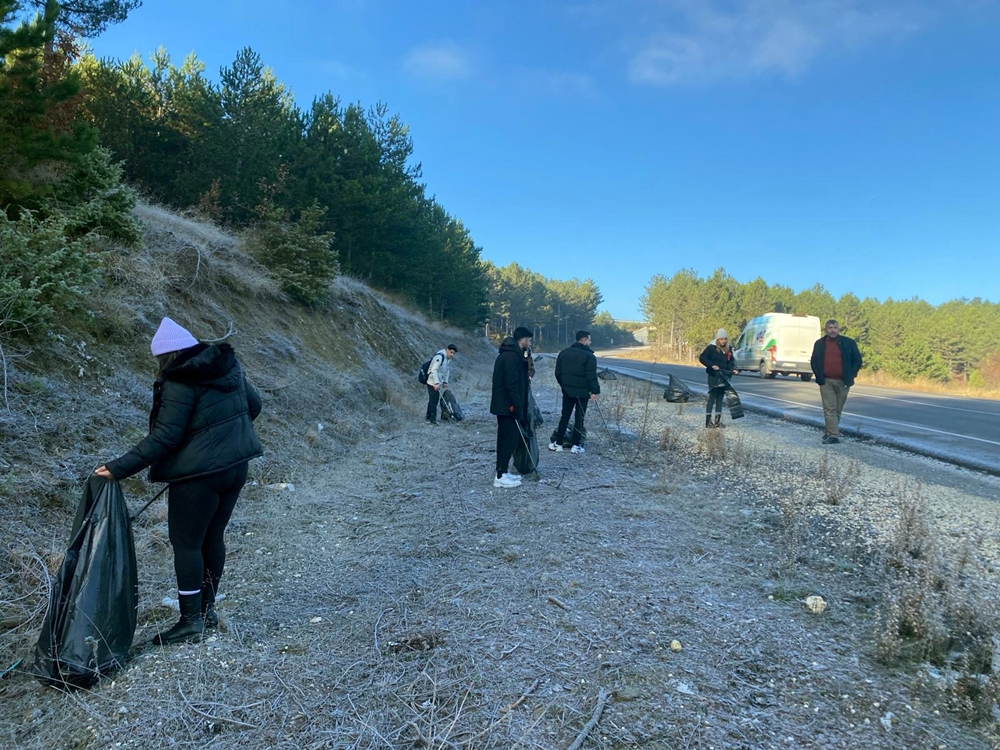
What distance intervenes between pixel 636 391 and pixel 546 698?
51.8 ft

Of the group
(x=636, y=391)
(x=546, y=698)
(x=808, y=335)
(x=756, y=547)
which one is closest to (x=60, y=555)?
(x=546, y=698)

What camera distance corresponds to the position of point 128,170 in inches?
664

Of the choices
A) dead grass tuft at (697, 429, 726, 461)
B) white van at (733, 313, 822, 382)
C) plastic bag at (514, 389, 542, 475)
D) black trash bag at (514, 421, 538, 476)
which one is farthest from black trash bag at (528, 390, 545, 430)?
white van at (733, 313, 822, 382)

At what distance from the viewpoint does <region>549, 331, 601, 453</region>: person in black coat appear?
8367 mm

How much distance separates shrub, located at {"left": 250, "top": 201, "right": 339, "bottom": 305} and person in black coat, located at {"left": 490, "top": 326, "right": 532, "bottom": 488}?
8299 millimetres

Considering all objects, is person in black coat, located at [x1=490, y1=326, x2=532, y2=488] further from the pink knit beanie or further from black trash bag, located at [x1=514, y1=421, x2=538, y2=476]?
the pink knit beanie

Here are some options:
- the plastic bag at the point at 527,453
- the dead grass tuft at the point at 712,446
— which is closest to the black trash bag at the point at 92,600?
the plastic bag at the point at 527,453

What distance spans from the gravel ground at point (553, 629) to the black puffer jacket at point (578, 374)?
204 cm

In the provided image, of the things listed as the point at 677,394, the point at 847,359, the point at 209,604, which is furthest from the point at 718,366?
the point at 209,604

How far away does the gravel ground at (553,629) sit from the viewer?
8.42ft

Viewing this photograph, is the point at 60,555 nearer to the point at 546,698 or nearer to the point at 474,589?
the point at 474,589

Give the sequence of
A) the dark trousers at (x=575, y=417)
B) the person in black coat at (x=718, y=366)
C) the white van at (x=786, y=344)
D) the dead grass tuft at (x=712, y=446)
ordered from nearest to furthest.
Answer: the dead grass tuft at (x=712, y=446), the dark trousers at (x=575, y=417), the person in black coat at (x=718, y=366), the white van at (x=786, y=344)

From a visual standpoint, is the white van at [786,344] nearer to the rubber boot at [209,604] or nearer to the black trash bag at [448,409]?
the black trash bag at [448,409]

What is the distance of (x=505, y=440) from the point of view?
6.68 meters
